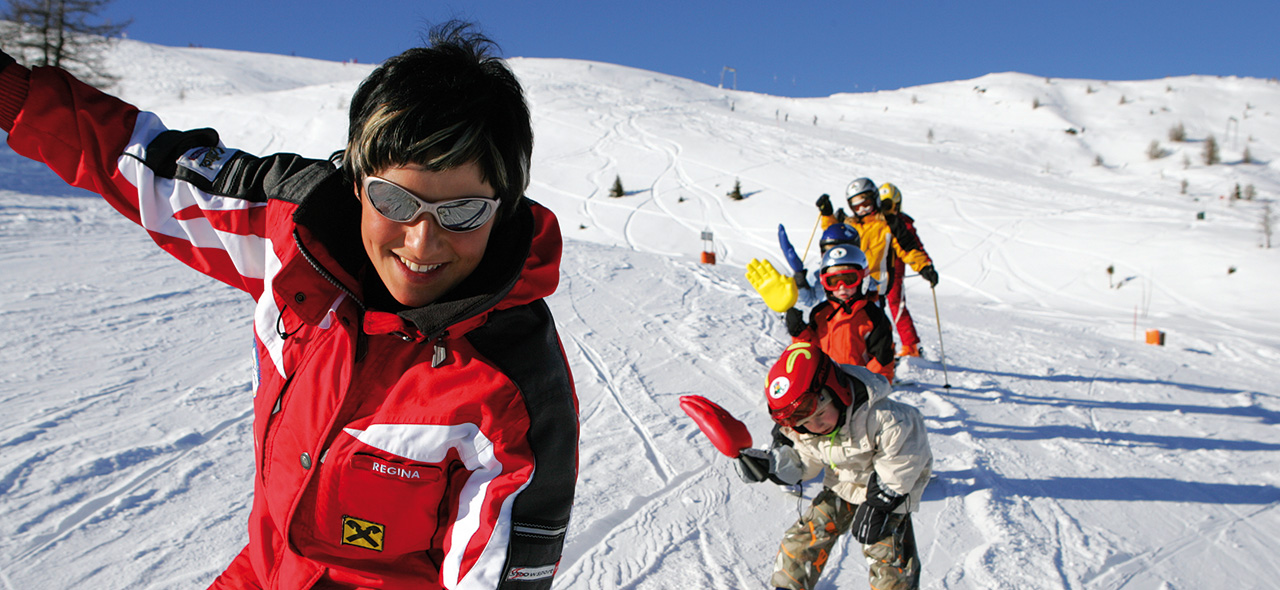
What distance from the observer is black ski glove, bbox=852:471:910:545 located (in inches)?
112

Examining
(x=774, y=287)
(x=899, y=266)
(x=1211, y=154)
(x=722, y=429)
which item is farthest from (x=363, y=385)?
(x=1211, y=154)

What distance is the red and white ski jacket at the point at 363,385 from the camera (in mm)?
1207

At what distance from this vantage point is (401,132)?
1.21 meters

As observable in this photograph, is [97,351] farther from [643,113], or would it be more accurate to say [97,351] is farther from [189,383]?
[643,113]

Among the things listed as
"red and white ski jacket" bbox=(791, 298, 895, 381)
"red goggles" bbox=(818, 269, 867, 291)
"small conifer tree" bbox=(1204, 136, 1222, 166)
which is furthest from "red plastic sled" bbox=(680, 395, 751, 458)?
"small conifer tree" bbox=(1204, 136, 1222, 166)

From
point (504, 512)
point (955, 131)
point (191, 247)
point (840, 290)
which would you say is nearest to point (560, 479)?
point (504, 512)

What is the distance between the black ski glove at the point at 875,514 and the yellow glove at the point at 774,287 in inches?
64.6

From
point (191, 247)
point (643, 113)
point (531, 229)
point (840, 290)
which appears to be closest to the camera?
point (531, 229)

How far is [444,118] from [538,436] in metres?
0.60

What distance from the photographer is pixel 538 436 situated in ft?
3.94

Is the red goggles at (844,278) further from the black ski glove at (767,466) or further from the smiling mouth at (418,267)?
the smiling mouth at (418,267)

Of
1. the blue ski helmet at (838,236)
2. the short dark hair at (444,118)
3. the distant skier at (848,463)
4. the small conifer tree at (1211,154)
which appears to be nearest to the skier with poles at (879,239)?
the blue ski helmet at (838,236)

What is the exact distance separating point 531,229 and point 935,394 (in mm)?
5819

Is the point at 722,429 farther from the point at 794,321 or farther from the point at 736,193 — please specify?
the point at 736,193
